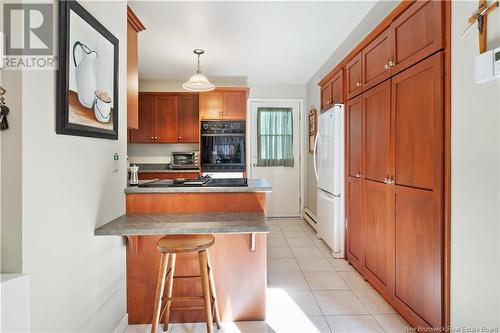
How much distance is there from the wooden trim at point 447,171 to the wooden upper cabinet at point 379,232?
1.66 feet

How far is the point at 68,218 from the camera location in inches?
49.9

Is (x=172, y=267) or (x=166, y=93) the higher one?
(x=166, y=93)

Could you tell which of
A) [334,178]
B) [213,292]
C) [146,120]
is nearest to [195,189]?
[213,292]

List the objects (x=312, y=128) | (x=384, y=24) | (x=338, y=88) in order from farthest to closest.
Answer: (x=312, y=128) < (x=338, y=88) < (x=384, y=24)

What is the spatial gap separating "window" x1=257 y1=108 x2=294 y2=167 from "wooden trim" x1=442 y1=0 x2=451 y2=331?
3.54m

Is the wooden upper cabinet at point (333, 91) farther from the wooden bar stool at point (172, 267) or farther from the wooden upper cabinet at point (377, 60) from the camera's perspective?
the wooden bar stool at point (172, 267)

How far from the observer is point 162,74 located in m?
4.48

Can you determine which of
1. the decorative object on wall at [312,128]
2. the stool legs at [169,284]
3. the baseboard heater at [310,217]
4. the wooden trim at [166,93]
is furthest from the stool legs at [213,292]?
the wooden trim at [166,93]

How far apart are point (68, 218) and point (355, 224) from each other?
2.49 meters

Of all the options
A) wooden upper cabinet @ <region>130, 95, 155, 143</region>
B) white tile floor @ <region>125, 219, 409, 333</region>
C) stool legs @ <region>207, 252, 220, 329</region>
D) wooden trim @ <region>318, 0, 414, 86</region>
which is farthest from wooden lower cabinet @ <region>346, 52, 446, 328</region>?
wooden upper cabinet @ <region>130, 95, 155, 143</region>

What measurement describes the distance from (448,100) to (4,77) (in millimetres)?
2157
